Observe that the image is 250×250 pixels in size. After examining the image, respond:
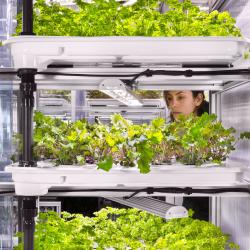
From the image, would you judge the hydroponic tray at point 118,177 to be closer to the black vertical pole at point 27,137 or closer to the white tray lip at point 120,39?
the black vertical pole at point 27,137

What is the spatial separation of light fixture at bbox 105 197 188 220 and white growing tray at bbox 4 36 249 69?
22.8 inches

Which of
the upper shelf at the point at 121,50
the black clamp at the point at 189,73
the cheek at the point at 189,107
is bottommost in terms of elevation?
the cheek at the point at 189,107

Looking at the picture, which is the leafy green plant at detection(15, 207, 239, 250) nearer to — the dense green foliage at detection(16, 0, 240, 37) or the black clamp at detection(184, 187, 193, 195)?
the black clamp at detection(184, 187, 193, 195)

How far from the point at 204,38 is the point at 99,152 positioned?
597 millimetres

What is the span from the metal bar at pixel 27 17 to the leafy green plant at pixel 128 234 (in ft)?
2.73

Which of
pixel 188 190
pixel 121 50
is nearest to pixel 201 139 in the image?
pixel 188 190

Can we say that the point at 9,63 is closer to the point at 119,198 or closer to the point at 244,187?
the point at 119,198

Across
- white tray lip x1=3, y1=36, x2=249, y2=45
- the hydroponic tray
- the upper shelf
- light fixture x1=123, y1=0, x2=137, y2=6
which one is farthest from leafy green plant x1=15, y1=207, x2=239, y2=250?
light fixture x1=123, y1=0, x2=137, y2=6

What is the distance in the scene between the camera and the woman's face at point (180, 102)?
3.76 meters

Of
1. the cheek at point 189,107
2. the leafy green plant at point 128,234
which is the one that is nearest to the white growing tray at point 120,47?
the leafy green plant at point 128,234

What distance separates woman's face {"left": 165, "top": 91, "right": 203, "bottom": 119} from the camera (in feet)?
12.3

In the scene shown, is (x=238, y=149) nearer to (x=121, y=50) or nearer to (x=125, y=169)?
(x=125, y=169)

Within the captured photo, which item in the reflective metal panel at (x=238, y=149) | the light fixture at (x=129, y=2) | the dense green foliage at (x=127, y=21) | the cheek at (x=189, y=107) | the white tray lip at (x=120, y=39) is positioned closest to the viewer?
the white tray lip at (x=120, y=39)

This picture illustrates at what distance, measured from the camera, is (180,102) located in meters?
3.81
